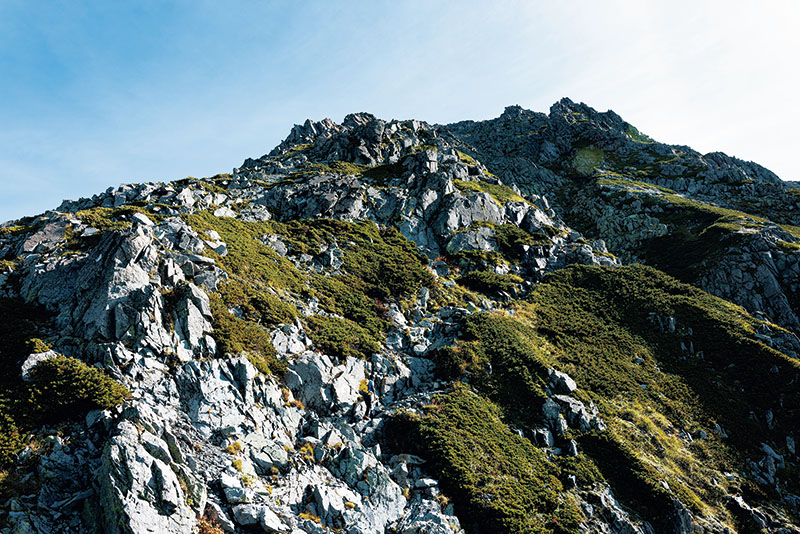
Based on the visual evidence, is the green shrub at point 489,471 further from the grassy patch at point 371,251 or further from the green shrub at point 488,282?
the green shrub at point 488,282

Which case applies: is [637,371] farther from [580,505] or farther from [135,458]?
[135,458]

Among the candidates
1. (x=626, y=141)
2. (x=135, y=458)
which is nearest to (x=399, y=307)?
(x=135, y=458)

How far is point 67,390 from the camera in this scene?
1498cm

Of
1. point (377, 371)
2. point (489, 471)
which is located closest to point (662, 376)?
point (489, 471)

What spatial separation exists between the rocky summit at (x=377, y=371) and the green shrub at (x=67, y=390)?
0.29 ft

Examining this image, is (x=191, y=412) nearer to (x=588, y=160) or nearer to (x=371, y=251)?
(x=371, y=251)

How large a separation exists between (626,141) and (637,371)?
11275 centimetres

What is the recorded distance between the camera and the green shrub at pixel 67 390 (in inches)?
577

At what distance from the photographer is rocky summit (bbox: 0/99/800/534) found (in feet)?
48.6

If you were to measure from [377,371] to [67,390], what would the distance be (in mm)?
18225

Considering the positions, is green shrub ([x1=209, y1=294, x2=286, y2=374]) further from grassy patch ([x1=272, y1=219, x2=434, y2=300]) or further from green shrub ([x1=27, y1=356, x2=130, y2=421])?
grassy patch ([x1=272, y1=219, x2=434, y2=300])

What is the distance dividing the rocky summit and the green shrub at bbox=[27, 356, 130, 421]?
0.29 ft

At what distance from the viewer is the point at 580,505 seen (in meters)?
22.2

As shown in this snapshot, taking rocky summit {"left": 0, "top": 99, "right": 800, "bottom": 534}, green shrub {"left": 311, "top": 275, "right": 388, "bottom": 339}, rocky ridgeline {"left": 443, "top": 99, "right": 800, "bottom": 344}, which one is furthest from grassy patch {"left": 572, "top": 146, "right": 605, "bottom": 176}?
green shrub {"left": 311, "top": 275, "right": 388, "bottom": 339}
